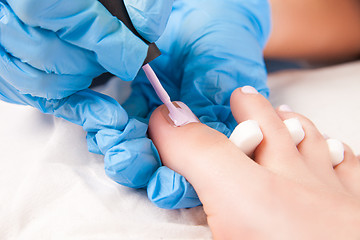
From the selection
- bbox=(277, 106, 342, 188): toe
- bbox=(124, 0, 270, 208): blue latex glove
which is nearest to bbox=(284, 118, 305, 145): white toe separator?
bbox=(277, 106, 342, 188): toe

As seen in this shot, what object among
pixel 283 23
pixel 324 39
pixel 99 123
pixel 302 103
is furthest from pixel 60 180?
pixel 324 39

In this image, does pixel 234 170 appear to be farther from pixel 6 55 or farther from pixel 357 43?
pixel 357 43

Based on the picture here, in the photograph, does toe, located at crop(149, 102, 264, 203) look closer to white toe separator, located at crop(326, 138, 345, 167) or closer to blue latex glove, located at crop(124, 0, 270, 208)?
blue latex glove, located at crop(124, 0, 270, 208)

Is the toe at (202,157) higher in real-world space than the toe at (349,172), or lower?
higher

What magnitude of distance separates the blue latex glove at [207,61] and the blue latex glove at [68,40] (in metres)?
0.21

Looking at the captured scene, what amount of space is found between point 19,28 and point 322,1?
1.07 metres

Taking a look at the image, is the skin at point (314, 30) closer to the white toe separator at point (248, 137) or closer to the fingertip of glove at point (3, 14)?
the white toe separator at point (248, 137)

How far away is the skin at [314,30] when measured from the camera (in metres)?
1.19

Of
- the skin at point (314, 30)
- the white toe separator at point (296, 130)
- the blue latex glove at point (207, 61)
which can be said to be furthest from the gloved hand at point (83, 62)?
the skin at point (314, 30)

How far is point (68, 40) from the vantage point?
0.53m

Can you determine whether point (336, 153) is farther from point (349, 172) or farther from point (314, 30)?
point (314, 30)

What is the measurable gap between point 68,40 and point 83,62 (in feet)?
0.16

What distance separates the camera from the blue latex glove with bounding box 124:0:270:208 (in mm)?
771

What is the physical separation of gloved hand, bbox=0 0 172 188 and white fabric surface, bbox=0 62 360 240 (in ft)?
0.17
